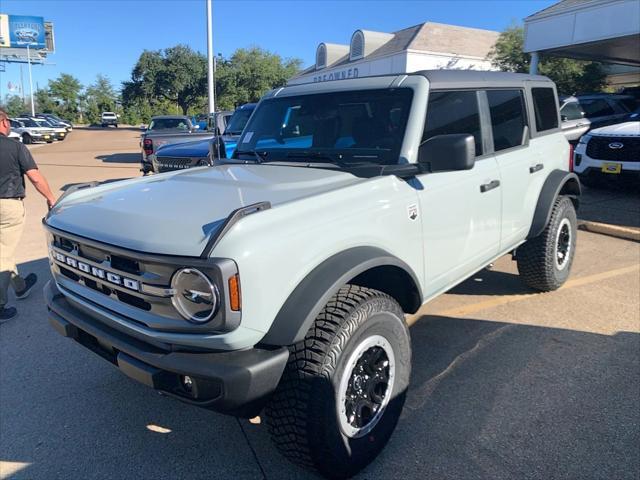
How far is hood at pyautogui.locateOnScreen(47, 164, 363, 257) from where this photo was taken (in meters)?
2.13

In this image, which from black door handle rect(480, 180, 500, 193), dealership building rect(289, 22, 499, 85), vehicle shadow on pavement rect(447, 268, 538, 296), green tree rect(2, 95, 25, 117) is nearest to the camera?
black door handle rect(480, 180, 500, 193)

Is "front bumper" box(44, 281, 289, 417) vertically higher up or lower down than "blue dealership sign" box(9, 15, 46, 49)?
lower down

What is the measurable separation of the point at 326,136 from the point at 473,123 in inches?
43.1

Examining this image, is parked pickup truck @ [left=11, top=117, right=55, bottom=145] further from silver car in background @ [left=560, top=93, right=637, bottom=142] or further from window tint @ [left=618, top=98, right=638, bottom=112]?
window tint @ [left=618, top=98, right=638, bottom=112]

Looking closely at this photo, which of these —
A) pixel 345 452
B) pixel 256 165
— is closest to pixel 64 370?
pixel 256 165

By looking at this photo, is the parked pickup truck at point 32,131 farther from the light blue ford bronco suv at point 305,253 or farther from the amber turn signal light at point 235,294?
the amber turn signal light at point 235,294

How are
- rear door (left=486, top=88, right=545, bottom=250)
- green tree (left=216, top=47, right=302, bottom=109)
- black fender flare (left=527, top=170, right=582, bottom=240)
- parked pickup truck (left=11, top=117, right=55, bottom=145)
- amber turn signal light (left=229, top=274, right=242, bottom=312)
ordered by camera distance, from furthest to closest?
1. green tree (left=216, top=47, right=302, bottom=109)
2. parked pickup truck (left=11, top=117, right=55, bottom=145)
3. black fender flare (left=527, top=170, right=582, bottom=240)
4. rear door (left=486, top=88, right=545, bottom=250)
5. amber turn signal light (left=229, top=274, right=242, bottom=312)

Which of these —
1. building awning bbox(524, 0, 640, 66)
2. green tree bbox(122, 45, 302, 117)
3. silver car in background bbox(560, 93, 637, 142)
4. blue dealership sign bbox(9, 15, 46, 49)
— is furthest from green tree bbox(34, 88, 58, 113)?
silver car in background bbox(560, 93, 637, 142)

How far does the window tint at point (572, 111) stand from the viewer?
38.0ft

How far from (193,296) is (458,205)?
189 cm

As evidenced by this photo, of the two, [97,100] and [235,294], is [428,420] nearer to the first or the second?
[235,294]

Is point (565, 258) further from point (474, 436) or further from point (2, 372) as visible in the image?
point (2, 372)

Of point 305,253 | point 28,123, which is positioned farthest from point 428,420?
point 28,123

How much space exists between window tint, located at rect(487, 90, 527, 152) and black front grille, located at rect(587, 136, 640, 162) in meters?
5.48
